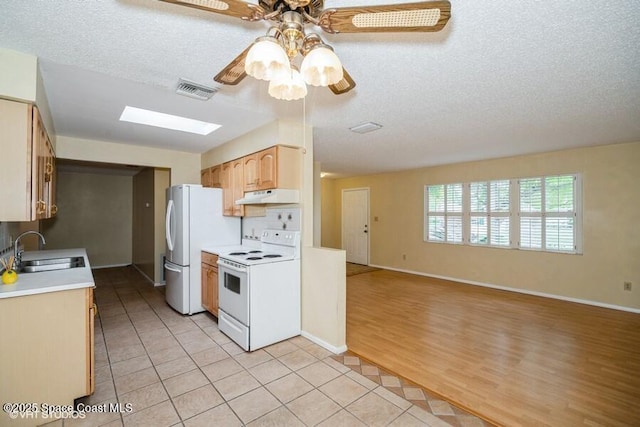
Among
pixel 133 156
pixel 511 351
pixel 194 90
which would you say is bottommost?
pixel 511 351

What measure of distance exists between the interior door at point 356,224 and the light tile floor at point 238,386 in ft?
15.9

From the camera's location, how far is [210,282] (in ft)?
12.0

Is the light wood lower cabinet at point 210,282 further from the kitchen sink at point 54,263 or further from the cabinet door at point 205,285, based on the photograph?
the kitchen sink at point 54,263

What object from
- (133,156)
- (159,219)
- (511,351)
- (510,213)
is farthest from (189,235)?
(510,213)

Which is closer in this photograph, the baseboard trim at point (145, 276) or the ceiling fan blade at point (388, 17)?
the ceiling fan blade at point (388, 17)

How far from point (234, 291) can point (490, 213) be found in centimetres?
489

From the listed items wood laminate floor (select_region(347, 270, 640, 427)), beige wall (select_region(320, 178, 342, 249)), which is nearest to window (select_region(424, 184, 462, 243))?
wood laminate floor (select_region(347, 270, 640, 427))

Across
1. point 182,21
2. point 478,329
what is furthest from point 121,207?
point 478,329

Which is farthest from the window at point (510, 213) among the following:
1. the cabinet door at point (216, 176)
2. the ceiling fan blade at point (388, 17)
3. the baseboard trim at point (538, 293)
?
the ceiling fan blade at point (388, 17)

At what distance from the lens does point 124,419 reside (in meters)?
1.90

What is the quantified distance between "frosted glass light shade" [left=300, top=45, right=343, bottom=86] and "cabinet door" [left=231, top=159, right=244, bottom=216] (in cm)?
259

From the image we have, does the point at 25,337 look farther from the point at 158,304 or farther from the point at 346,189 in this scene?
the point at 346,189

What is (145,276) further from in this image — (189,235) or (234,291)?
(234,291)

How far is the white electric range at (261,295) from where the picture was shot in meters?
2.81
